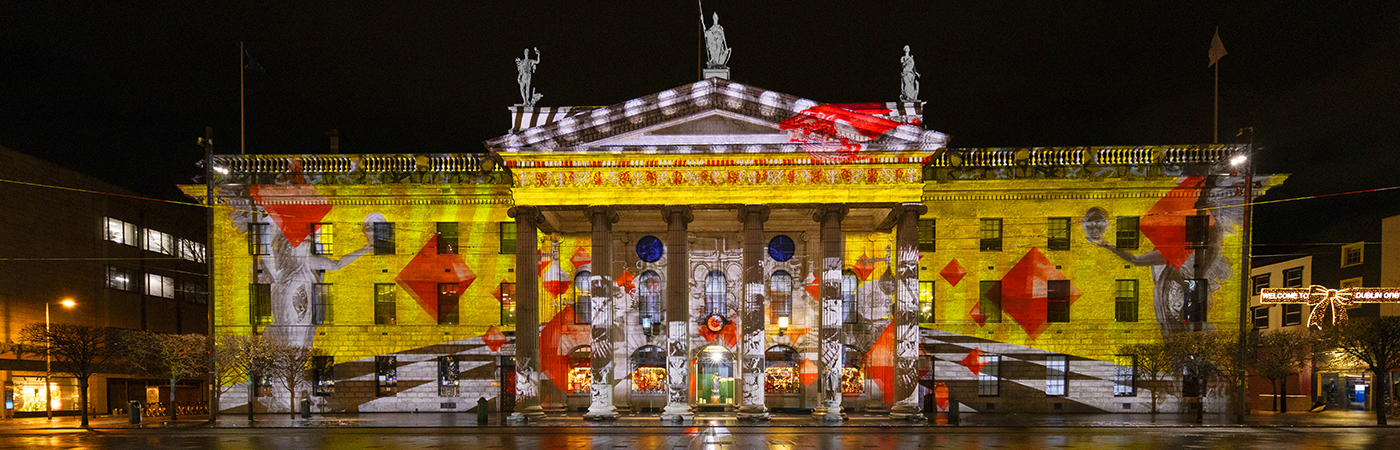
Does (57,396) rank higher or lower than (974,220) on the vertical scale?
lower

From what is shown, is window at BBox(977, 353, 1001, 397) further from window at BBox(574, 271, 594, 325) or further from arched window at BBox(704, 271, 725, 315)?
window at BBox(574, 271, 594, 325)

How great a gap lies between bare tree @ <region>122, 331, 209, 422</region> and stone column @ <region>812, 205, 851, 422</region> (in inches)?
1038

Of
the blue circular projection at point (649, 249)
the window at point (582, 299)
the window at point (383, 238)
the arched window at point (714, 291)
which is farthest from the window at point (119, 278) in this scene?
the arched window at point (714, 291)

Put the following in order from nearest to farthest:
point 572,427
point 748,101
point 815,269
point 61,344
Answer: point 572,427 < point 748,101 < point 61,344 < point 815,269

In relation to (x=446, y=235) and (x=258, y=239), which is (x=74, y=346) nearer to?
(x=258, y=239)

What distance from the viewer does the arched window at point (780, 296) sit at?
45.3m

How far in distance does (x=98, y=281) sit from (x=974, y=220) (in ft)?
153

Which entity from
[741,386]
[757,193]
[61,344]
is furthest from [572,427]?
[61,344]

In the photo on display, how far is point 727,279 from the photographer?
45438 mm

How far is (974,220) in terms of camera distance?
44.5m

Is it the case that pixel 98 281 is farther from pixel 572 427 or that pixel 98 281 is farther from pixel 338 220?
pixel 572 427

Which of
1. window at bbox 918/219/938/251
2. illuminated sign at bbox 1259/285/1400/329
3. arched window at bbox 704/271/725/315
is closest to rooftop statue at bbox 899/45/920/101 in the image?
window at bbox 918/219/938/251

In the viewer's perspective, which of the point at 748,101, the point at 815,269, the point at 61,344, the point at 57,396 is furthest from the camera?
the point at 57,396

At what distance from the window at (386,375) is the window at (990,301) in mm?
27256
